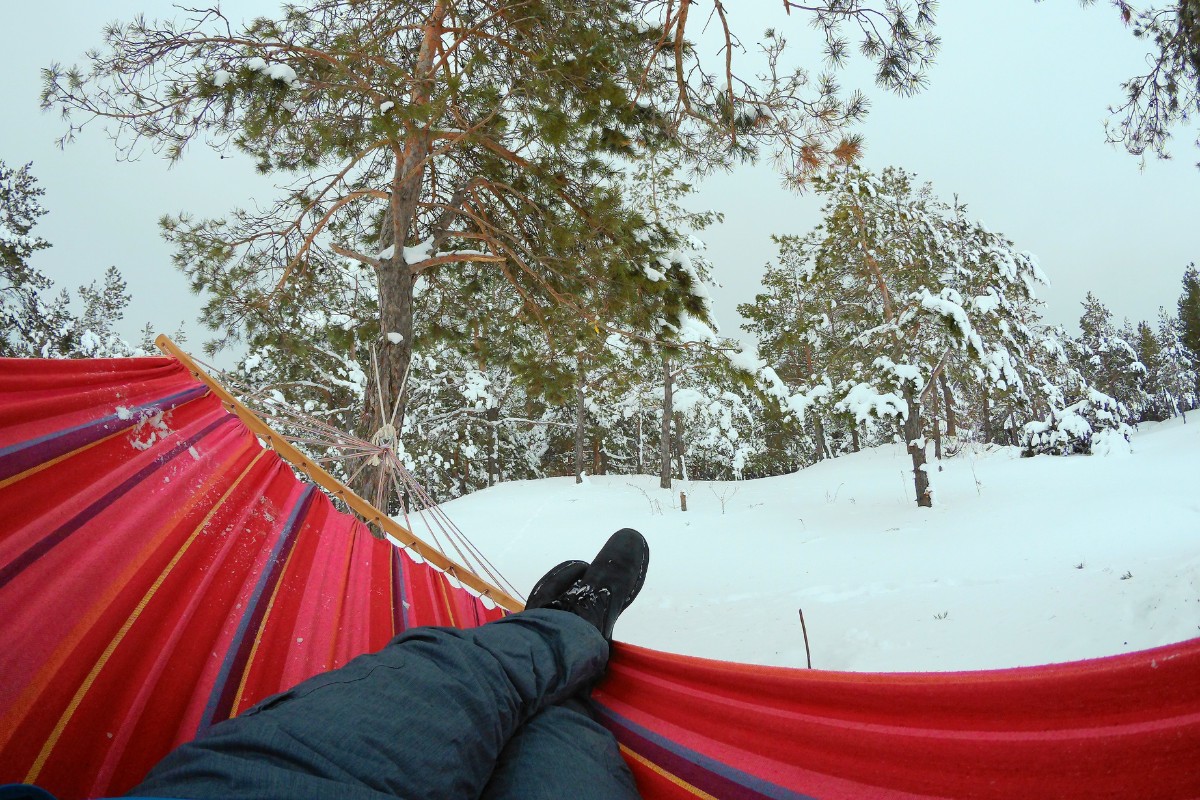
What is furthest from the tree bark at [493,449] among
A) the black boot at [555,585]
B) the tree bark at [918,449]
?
the black boot at [555,585]

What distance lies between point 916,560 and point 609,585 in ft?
11.6

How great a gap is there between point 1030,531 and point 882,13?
422 cm

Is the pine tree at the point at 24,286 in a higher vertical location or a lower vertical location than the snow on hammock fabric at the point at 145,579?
higher

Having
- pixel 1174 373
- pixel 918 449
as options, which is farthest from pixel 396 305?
pixel 1174 373

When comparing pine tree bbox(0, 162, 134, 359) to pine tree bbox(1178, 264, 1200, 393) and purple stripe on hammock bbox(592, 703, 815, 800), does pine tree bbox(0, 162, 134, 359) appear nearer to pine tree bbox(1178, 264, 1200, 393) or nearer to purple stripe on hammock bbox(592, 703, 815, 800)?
purple stripe on hammock bbox(592, 703, 815, 800)

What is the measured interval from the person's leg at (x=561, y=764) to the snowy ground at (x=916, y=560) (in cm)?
194

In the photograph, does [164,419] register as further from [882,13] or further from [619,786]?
[882,13]

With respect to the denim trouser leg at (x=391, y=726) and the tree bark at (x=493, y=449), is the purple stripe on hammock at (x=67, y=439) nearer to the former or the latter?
the denim trouser leg at (x=391, y=726)

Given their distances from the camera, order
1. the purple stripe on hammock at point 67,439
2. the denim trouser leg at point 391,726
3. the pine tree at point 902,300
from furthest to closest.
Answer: the pine tree at point 902,300 → the purple stripe on hammock at point 67,439 → the denim trouser leg at point 391,726

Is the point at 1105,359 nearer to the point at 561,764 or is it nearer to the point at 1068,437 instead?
the point at 1068,437

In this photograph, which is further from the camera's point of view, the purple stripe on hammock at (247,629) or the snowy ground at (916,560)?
the snowy ground at (916,560)

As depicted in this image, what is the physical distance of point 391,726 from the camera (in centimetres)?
67

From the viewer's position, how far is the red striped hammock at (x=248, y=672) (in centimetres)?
65

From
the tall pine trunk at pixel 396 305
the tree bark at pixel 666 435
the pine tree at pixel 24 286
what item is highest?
the pine tree at pixel 24 286
